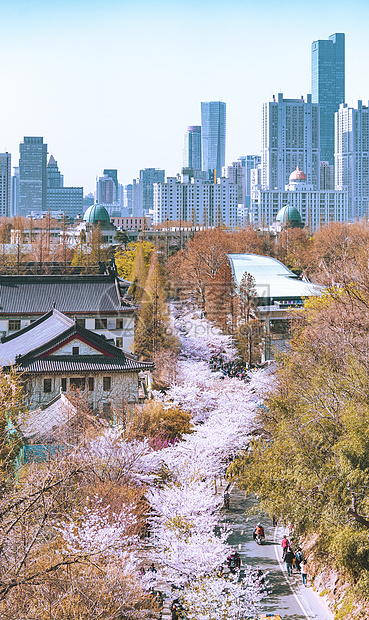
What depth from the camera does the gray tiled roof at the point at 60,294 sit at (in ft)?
169

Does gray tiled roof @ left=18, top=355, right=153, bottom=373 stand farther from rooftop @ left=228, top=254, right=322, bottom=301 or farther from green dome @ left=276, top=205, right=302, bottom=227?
green dome @ left=276, top=205, right=302, bottom=227

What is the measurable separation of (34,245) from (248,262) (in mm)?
25268

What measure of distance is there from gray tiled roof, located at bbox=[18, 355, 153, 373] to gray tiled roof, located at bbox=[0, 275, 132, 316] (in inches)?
615

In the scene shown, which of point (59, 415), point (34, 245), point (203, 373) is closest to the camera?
point (59, 415)

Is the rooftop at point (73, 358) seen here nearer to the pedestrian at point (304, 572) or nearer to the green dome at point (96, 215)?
the pedestrian at point (304, 572)

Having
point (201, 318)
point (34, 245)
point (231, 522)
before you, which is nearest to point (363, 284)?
point (231, 522)

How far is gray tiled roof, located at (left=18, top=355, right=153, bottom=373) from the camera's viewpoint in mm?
34531

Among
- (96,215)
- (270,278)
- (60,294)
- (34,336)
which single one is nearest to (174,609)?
(34,336)

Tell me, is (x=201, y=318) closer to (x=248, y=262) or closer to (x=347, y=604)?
(x=248, y=262)

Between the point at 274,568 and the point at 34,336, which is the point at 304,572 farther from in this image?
the point at 34,336

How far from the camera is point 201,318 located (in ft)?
208

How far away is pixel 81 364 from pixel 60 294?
1859 cm

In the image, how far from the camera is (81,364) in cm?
3500

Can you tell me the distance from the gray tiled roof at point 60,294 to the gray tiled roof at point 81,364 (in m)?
15.6
